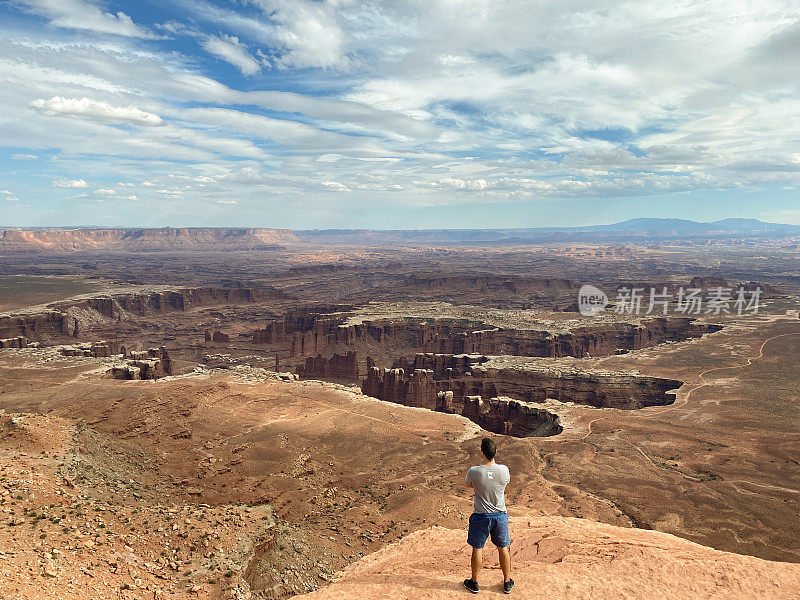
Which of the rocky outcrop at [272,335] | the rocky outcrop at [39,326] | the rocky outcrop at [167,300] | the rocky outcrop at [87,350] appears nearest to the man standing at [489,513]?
the rocky outcrop at [87,350]

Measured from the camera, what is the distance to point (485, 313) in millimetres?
107812

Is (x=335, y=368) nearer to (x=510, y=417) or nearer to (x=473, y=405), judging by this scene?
(x=473, y=405)

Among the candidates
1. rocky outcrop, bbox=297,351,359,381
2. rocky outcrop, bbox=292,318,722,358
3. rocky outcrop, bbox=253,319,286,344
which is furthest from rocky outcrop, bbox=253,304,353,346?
rocky outcrop, bbox=297,351,359,381

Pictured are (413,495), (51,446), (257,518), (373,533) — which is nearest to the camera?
(257,518)

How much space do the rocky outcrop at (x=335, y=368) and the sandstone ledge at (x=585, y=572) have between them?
6525cm

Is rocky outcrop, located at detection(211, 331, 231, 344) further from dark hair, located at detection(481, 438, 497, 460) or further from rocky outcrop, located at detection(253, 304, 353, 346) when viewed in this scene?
dark hair, located at detection(481, 438, 497, 460)

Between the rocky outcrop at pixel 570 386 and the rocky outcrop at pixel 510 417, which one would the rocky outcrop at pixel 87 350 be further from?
the rocky outcrop at pixel 510 417

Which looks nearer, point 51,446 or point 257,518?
point 257,518

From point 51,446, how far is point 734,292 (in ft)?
524

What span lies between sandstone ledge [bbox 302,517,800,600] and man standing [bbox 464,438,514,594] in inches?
16.9

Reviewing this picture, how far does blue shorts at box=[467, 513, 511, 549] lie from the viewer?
946 cm

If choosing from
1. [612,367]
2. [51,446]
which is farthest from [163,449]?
[612,367]

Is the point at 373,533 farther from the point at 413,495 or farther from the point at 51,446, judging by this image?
the point at 51,446

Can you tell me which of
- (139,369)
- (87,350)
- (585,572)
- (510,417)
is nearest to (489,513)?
(585,572)
